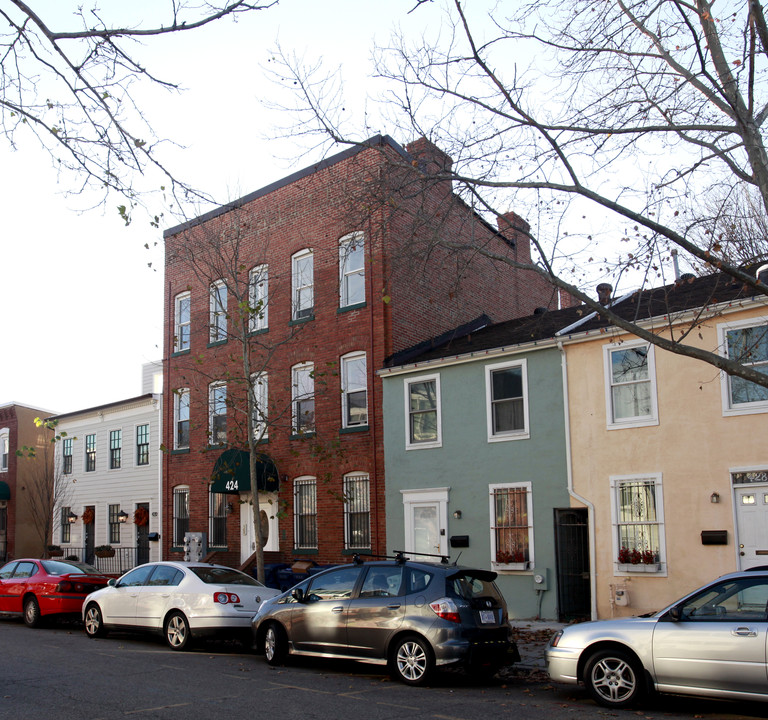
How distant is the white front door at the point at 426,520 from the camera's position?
18.7m

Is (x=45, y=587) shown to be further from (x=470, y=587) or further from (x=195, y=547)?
(x=470, y=587)

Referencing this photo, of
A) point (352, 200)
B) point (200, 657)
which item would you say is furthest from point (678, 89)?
point (200, 657)

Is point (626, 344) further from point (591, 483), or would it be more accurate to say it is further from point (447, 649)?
point (447, 649)

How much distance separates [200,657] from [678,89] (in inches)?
425

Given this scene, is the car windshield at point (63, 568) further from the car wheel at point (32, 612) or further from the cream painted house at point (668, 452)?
the cream painted house at point (668, 452)

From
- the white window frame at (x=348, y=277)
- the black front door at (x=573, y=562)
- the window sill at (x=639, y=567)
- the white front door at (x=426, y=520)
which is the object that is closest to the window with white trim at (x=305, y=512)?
the white front door at (x=426, y=520)

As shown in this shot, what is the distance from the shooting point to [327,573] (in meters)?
12.1

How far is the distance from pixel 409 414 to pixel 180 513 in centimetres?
953

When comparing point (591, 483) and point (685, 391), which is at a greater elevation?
point (685, 391)

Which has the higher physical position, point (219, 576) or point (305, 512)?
point (305, 512)

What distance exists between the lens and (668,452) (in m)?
15.4

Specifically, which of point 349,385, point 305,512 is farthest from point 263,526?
point 349,385

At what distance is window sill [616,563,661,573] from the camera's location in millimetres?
15094

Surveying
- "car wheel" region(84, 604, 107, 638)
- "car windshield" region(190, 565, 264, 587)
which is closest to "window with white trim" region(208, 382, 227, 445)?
"car wheel" region(84, 604, 107, 638)
